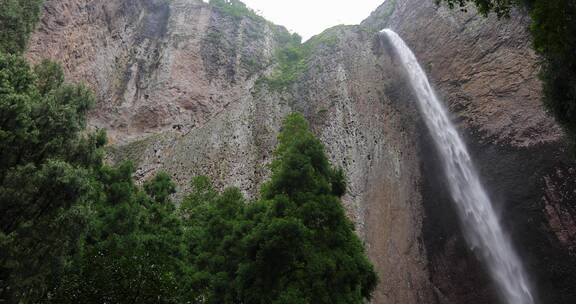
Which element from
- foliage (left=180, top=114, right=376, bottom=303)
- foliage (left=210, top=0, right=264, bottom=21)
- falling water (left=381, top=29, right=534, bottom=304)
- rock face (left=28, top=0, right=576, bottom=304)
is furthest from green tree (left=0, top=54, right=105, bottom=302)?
foliage (left=210, top=0, right=264, bottom=21)

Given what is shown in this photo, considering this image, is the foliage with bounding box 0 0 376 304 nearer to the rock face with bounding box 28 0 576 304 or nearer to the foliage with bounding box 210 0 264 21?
the rock face with bounding box 28 0 576 304

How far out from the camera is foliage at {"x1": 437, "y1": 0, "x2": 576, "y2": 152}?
6582mm

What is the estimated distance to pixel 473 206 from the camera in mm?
19688

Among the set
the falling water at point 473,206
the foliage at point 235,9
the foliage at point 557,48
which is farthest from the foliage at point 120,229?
the foliage at point 235,9

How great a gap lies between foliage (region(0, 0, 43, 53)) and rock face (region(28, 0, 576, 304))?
1105cm

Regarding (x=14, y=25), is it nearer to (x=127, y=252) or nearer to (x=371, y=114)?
(x=127, y=252)

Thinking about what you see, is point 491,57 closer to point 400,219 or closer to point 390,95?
point 390,95

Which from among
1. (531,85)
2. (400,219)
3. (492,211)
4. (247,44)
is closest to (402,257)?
(400,219)

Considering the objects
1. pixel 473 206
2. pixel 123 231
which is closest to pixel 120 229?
pixel 123 231

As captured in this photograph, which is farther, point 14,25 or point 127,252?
point 14,25

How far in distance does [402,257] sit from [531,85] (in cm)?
1067

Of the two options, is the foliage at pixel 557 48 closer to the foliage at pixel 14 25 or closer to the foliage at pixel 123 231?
the foliage at pixel 123 231

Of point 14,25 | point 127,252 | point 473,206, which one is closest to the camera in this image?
point 127,252

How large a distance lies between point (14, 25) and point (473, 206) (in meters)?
19.2
